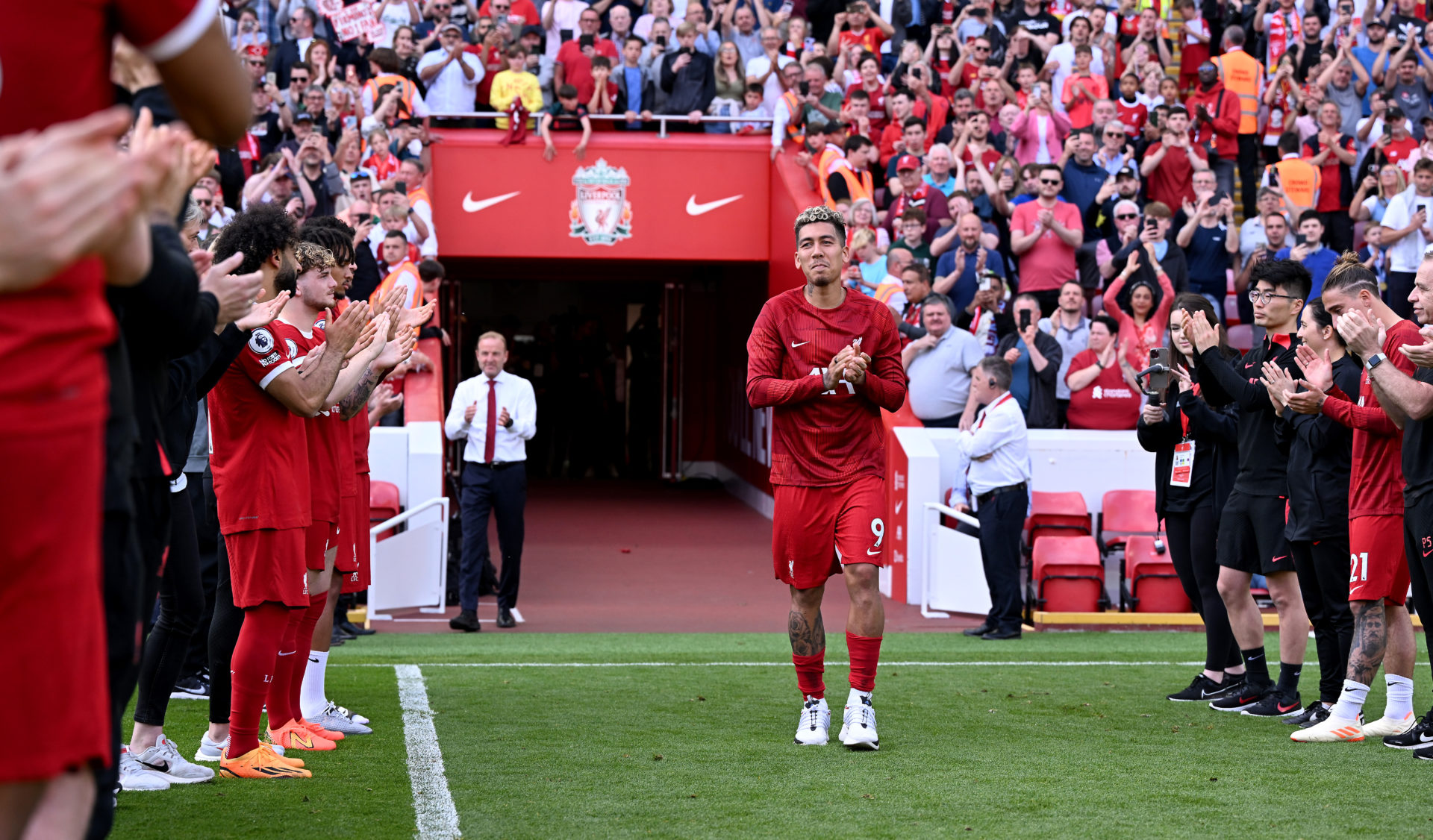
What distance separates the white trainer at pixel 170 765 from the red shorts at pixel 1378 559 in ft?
16.0

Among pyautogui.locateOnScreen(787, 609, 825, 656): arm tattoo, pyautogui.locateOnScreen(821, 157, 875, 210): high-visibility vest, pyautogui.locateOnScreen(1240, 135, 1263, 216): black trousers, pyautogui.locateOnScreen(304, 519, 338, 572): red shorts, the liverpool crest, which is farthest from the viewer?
pyautogui.locateOnScreen(1240, 135, 1263, 216): black trousers

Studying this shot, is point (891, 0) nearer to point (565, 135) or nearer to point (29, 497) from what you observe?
point (565, 135)

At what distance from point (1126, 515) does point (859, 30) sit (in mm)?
8366

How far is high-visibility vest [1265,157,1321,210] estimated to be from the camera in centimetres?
1652

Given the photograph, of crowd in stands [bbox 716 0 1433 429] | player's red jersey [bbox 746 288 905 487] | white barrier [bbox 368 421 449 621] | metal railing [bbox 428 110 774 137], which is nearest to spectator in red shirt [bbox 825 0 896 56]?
crowd in stands [bbox 716 0 1433 429]

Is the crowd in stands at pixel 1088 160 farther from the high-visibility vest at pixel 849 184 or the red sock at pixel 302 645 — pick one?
the red sock at pixel 302 645

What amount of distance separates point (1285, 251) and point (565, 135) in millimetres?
8197

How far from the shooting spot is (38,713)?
227cm

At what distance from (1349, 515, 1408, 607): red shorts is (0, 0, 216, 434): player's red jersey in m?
5.47

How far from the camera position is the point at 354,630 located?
10336mm

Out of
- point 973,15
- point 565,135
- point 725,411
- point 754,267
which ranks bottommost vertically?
point 725,411

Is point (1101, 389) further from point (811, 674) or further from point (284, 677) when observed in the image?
point (284, 677)

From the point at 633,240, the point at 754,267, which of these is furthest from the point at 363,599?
the point at 754,267

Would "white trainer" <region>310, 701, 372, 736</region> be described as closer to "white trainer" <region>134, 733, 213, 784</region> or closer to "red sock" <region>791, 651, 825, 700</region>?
"white trainer" <region>134, 733, 213, 784</region>
